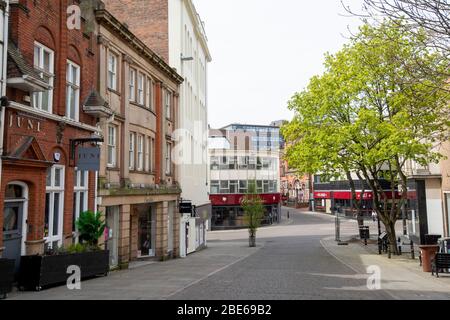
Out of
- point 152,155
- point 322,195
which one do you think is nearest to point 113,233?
point 152,155

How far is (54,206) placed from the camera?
46.2ft

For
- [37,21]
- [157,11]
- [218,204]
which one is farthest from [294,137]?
[218,204]

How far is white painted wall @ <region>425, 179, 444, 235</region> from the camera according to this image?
90.6 ft

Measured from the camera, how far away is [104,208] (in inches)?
683

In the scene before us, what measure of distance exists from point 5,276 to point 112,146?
30.9 ft

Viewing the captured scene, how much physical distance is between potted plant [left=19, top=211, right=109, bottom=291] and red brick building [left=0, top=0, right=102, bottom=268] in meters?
0.63

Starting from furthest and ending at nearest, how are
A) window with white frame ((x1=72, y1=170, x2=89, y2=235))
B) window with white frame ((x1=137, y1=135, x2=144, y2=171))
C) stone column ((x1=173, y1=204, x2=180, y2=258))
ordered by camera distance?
stone column ((x1=173, y1=204, x2=180, y2=258)) → window with white frame ((x1=137, y1=135, x2=144, y2=171)) → window with white frame ((x1=72, y1=170, x2=89, y2=235))

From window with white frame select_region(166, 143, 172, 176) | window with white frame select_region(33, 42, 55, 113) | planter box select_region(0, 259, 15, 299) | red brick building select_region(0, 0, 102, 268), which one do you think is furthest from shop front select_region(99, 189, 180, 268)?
planter box select_region(0, 259, 15, 299)

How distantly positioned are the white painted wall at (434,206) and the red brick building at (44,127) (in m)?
21.5

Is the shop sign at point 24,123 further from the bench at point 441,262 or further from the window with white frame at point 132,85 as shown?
the bench at point 441,262

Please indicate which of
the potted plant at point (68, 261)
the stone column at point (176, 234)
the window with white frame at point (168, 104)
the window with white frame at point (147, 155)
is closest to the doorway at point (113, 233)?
the potted plant at point (68, 261)

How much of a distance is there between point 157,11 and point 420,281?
73.8ft

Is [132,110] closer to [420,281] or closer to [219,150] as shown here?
[420,281]

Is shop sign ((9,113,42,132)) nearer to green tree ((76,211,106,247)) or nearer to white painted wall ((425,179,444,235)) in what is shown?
green tree ((76,211,106,247))
